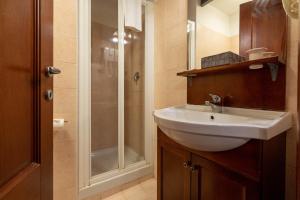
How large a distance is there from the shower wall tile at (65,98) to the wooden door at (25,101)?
0.57 meters

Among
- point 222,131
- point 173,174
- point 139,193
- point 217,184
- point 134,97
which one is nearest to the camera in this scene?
point 222,131

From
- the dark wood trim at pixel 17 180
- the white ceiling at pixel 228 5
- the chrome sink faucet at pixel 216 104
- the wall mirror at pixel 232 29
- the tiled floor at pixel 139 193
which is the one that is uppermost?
the white ceiling at pixel 228 5

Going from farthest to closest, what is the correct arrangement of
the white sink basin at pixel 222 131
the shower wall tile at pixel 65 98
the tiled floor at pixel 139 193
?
A: 1. the tiled floor at pixel 139 193
2. the shower wall tile at pixel 65 98
3. the white sink basin at pixel 222 131

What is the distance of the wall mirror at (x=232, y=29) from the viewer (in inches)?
34.5

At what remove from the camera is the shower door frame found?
4.45 ft

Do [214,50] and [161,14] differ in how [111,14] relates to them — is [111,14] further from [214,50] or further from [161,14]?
[214,50]

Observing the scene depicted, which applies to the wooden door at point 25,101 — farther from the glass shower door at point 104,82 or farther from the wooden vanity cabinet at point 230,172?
the glass shower door at point 104,82

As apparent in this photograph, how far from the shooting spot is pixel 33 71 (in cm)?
56

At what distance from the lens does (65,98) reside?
4.10ft

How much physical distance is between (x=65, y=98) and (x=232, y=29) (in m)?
1.25

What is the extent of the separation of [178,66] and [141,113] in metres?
0.68

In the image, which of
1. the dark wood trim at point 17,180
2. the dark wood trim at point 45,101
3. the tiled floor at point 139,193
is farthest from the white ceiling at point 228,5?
the tiled floor at point 139,193

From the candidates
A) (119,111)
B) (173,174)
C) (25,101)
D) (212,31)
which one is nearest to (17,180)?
(25,101)

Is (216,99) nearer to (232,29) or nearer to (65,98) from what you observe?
(232,29)
